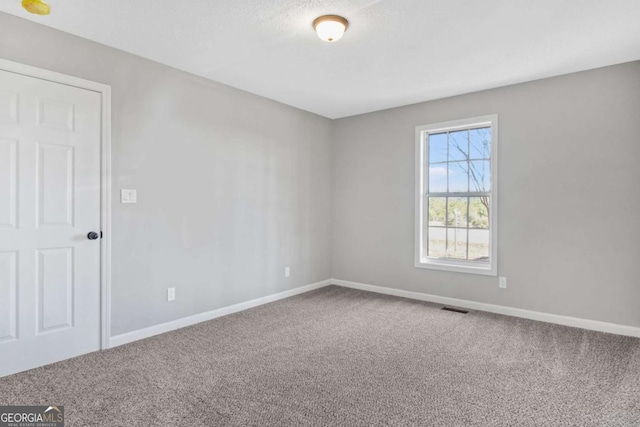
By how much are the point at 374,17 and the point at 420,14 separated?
312 millimetres

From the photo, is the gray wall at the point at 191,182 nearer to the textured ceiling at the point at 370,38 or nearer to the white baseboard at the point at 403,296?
the white baseboard at the point at 403,296

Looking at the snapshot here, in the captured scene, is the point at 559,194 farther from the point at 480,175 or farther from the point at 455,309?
the point at 455,309

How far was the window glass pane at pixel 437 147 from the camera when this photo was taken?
14.7ft

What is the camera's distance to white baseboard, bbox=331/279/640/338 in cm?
334

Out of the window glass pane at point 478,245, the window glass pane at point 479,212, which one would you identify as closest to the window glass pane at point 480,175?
the window glass pane at point 479,212

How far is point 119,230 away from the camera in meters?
3.04

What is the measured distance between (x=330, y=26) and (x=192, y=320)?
2928 millimetres

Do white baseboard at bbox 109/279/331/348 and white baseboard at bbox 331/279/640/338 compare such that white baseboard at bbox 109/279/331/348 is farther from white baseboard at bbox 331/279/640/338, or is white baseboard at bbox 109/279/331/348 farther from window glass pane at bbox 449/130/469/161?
window glass pane at bbox 449/130/469/161

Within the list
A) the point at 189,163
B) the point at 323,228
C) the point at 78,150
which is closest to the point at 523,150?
the point at 323,228

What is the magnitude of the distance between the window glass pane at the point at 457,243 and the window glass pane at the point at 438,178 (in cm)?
52

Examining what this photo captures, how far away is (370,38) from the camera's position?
9.26 feet

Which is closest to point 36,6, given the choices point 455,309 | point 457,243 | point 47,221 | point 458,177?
point 47,221

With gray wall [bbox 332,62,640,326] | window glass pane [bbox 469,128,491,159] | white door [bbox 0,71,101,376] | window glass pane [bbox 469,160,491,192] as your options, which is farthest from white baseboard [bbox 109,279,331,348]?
window glass pane [bbox 469,128,491,159]

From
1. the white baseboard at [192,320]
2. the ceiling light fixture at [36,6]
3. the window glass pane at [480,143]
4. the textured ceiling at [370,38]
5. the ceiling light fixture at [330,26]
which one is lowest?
the white baseboard at [192,320]
